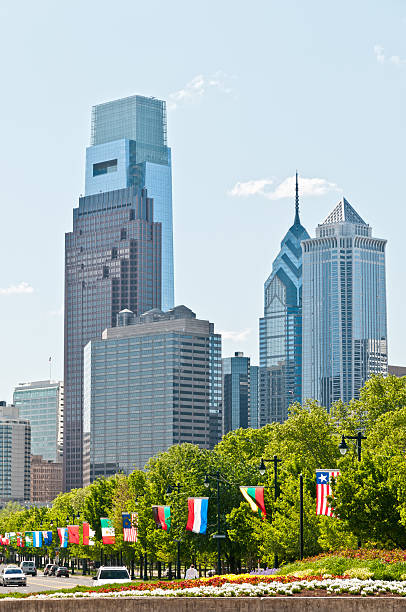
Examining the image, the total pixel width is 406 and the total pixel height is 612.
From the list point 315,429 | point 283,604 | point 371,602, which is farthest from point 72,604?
point 315,429

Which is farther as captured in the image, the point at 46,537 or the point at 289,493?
the point at 46,537

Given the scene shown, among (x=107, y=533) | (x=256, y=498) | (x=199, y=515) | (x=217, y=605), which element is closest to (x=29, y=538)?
(x=107, y=533)

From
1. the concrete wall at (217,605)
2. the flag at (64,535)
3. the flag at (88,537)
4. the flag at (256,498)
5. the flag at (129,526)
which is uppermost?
the flag at (256,498)

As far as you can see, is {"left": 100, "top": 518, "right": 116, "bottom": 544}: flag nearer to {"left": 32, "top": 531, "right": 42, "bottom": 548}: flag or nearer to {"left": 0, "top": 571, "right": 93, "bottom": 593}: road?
{"left": 0, "top": 571, "right": 93, "bottom": 593}: road

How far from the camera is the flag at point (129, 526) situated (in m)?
86.8

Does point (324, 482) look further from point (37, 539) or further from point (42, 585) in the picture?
point (37, 539)

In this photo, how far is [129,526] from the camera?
8875 centimetres

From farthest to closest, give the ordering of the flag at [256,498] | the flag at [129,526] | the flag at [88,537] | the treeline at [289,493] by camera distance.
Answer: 1. the flag at [88,537]
2. the flag at [129,526]
3. the flag at [256,498]
4. the treeline at [289,493]

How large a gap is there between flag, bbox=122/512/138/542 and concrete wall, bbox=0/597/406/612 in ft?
161

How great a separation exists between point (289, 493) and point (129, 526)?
2064 centimetres

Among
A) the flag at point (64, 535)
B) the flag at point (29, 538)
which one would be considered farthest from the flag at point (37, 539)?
the flag at point (64, 535)

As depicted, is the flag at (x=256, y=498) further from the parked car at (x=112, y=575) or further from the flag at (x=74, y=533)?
the flag at (x=74, y=533)

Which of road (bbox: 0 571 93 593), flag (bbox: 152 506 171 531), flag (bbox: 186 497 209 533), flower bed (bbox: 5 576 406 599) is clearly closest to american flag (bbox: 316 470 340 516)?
flag (bbox: 186 497 209 533)

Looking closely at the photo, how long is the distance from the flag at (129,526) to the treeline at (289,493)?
219 cm
